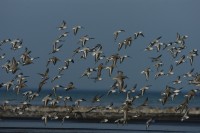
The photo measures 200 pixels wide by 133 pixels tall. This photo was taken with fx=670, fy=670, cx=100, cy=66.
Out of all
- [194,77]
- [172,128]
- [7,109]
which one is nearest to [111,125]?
[172,128]

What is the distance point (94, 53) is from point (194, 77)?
6666 millimetres

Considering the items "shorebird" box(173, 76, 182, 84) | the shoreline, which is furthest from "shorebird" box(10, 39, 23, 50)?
the shoreline

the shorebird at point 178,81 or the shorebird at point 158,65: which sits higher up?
the shorebird at point 158,65

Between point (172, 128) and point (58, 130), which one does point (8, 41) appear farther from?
point (172, 128)

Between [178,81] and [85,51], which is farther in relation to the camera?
[178,81]

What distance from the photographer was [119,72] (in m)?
41.8

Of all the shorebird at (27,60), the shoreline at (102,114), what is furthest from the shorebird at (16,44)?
the shoreline at (102,114)

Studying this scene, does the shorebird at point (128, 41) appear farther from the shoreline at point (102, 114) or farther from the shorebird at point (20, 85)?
the shoreline at point (102, 114)

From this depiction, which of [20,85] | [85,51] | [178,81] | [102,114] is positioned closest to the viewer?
[20,85]

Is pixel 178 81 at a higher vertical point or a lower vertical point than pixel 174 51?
lower

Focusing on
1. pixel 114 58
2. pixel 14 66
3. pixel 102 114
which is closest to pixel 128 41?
pixel 114 58

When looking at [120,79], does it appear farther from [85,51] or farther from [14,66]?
[14,66]

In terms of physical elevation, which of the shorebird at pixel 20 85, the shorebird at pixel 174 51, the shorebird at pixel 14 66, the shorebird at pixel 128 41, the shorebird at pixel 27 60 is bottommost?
the shorebird at pixel 20 85

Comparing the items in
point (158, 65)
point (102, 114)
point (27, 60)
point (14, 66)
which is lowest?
point (102, 114)
